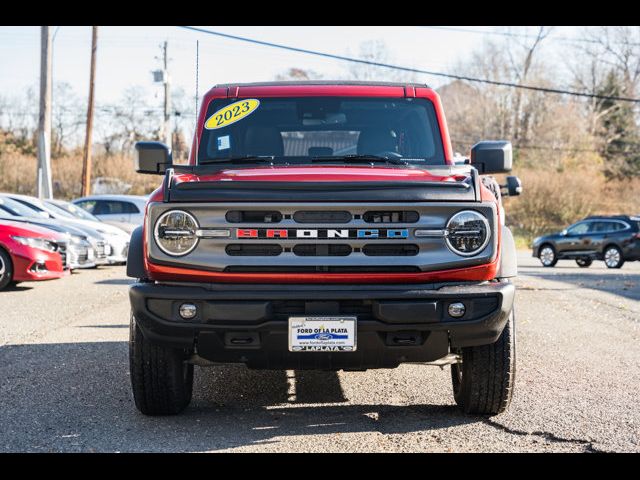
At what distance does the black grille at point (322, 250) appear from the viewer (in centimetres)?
431

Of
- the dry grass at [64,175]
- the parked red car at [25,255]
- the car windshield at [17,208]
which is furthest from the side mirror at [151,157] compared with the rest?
the dry grass at [64,175]

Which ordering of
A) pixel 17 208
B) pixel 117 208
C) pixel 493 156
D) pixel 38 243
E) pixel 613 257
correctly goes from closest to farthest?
pixel 493 156, pixel 38 243, pixel 17 208, pixel 117 208, pixel 613 257

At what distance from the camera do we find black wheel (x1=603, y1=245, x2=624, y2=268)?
23.5 meters

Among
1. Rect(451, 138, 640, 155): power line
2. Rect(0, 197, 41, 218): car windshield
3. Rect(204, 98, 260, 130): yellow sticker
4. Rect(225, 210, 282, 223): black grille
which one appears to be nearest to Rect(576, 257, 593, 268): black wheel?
Rect(0, 197, 41, 218): car windshield

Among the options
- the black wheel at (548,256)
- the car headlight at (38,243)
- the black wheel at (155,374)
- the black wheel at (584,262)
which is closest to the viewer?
the black wheel at (155,374)

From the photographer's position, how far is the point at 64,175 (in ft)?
147

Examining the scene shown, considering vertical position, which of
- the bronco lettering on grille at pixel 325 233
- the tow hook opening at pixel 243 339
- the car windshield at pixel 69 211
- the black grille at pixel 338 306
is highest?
the car windshield at pixel 69 211

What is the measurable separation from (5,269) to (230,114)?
7.75 metres

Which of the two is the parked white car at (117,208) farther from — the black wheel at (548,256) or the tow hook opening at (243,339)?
the tow hook opening at (243,339)

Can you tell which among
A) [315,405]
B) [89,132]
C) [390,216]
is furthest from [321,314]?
[89,132]

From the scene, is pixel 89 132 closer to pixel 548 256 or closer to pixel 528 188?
pixel 548 256

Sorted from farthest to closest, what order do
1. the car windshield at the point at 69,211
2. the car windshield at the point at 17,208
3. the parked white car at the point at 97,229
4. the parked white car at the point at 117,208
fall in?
the parked white car at the point at 117,208 → the car windshield at the point at 69,211 → the parked white car at the point at 97,229 → the car windshield at the point at 17,208

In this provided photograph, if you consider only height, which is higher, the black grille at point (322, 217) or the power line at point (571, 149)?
the power line at point (571, 149)

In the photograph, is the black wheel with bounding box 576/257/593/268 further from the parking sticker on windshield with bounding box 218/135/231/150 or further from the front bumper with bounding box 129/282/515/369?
the front bumper with bounding box 129/282/515/369
